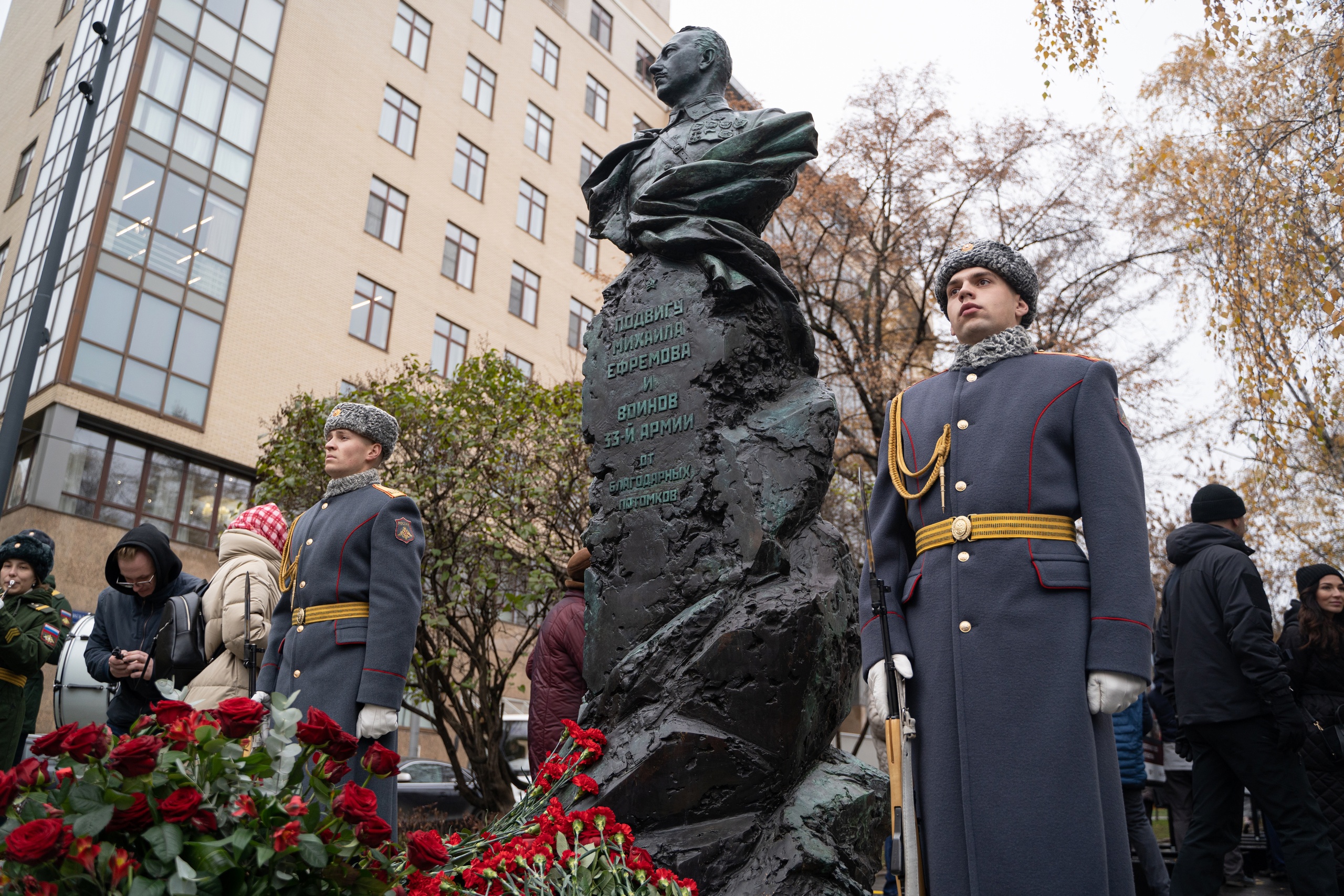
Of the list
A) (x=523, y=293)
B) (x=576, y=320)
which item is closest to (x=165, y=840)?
(x=523, y=293)

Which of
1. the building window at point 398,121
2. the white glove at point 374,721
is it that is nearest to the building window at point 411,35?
the building window at point 398,121

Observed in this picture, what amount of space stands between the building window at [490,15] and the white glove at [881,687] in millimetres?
27258

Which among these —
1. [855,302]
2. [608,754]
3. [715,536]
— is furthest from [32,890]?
[855,302]

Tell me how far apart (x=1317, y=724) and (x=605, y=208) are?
176 inches

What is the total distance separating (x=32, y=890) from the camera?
1752 millimetres

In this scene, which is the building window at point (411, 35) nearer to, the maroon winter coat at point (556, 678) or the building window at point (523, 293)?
the building window at point (523, 293)

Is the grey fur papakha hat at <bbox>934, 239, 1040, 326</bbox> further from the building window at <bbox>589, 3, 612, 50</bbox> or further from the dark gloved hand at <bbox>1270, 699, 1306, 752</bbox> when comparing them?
the building window at <bbox>589, 3, 612, 50</bbox>

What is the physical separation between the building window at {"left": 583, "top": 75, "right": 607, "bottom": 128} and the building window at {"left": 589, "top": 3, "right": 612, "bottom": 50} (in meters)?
1.44

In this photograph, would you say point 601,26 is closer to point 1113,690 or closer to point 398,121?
point 398,121

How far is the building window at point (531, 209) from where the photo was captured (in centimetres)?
2703

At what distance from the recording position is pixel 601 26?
104ft

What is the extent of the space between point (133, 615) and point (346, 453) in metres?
1.93

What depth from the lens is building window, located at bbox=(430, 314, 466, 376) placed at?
23.4m

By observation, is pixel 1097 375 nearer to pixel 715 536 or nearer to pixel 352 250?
pixel 715 536
